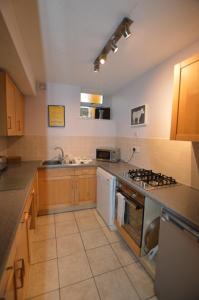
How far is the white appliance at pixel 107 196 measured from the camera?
6.74 feet

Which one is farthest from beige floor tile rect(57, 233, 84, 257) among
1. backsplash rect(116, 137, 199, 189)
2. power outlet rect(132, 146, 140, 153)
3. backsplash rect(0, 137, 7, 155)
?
backsplash rect(0, 137, 7, 155)

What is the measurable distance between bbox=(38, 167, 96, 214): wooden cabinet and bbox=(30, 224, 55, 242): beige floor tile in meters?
0.36

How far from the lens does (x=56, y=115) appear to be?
2.84 metres

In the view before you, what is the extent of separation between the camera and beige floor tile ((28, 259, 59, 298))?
130 cm

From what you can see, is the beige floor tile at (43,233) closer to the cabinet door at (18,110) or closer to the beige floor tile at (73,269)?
the beige floor tile at (73,269)

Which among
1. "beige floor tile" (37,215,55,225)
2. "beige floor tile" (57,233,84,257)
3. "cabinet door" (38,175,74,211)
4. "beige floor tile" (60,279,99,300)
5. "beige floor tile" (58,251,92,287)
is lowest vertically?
"beige floor tile" (60,279,99,300)

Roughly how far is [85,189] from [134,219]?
1.17m

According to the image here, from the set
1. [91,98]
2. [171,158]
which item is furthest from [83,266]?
[91,98]

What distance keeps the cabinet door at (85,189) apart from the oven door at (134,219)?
0.95m

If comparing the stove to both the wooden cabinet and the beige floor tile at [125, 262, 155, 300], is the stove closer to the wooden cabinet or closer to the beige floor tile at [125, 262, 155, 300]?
the beige floor tile at [125, 262, 155, 300]

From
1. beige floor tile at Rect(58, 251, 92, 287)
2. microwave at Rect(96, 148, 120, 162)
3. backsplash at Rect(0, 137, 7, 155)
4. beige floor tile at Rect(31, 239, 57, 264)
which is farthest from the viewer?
microwave at Rect(96, 148, 120, 162)

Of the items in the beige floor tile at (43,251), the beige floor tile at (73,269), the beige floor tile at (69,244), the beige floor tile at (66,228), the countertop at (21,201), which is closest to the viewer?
the countertop at (21,201)

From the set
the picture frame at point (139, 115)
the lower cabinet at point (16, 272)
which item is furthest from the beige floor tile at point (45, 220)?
the picture frame at point (139, 115)

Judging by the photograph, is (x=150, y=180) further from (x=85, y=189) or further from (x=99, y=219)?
(x=85, y=189)
